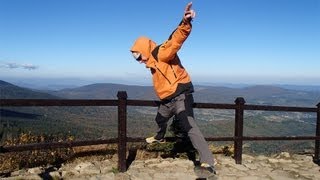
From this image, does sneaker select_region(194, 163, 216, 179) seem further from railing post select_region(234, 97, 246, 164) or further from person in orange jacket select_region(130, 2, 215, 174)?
railing post select_region(234, 97, 246, 164)

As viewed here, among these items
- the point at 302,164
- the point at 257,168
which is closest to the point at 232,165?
the point at 257,168

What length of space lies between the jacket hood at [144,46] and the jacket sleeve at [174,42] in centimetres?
25

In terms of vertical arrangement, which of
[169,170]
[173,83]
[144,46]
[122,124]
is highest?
[144,46]

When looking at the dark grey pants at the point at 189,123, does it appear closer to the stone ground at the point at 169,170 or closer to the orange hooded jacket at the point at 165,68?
the orange hooded jacket at the point at 165,68

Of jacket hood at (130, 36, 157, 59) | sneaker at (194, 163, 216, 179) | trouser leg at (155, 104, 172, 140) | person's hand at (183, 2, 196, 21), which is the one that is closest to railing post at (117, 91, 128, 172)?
trouser leg at (155, 104, 172, 140)

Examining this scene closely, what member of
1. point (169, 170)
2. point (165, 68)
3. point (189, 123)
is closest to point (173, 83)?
point (165, 68)

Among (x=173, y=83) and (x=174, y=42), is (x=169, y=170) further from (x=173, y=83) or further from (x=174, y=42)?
(x=174, y=42)

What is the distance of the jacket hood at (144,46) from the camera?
6352 millimetres

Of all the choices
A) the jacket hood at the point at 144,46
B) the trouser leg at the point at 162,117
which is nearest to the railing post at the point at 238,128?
the trouser leg at the point at 162,117

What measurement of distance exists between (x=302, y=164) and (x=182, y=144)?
2681 millimetres

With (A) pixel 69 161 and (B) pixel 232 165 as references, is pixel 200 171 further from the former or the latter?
(A) pixel 69 161

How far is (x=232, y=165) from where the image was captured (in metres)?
8.34

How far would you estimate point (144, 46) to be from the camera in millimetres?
6375

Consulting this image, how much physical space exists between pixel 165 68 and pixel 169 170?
7.53ft
